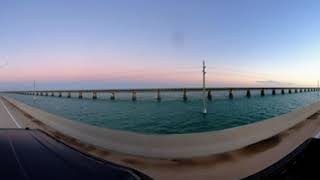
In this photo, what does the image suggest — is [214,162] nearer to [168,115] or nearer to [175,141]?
[175,141]

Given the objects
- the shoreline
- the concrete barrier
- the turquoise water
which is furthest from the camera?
the turquoise water

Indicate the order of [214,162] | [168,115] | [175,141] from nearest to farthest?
[214,162], [175,141], [168,115]

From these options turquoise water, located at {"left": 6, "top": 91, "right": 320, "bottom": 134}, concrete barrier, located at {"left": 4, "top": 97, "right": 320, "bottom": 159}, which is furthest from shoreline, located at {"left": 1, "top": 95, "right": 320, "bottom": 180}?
turquoise water, located at {"left": 6, "top": 91, "right": 320, "bottom": 134}

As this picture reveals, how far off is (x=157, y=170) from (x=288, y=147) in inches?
215

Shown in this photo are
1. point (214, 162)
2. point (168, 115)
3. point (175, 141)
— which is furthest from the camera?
point (168, 115)

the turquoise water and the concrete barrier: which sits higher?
the concrete barrier

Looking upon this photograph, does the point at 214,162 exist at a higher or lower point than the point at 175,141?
lower

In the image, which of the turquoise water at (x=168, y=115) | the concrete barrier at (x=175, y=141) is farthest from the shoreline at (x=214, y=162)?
the turquoise water at (x=168, y=115)

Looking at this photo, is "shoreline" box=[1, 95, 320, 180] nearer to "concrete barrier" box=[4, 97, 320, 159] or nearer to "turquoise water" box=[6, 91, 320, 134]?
"concrete barrier" box=[4, 97, 320, 159]

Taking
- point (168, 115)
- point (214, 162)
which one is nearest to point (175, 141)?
point (214, 162)

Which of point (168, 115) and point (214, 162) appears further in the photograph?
point (168, 115)

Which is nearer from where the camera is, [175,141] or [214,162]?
[214,162]

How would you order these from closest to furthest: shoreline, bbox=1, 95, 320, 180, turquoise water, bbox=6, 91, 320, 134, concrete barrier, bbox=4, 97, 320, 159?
shoreline, bbox=1, 95, 320, 180 → concrete barrier, bbox=4, 97, 320, 159 → turquoise water, bbox=6, 91, 320, 134

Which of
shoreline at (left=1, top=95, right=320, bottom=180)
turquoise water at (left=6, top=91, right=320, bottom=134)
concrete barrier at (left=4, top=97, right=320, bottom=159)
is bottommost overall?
turquoise water at (left=6, top=91, right=320, bottom=134)
